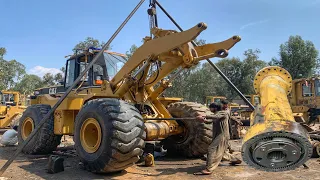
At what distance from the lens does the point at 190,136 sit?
26.3 feet

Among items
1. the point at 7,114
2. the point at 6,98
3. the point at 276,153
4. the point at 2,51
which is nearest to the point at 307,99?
the point at 276,153

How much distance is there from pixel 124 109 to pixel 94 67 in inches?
114

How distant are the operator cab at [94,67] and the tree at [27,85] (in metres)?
52.0

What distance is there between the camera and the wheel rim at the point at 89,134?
6.32m

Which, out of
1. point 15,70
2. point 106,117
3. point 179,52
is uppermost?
point 15,70

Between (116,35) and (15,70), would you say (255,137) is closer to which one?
(116,35)

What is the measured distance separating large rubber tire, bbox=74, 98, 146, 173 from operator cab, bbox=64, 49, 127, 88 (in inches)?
92.1

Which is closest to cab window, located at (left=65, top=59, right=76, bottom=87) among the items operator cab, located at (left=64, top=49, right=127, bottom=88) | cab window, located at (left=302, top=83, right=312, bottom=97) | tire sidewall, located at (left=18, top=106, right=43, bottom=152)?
operator cab, located at (left=64, top=49, right=127, bottom=88)

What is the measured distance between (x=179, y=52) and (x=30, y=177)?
3.81 m

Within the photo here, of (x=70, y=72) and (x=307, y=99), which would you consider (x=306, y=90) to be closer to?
(x=307, y=99)

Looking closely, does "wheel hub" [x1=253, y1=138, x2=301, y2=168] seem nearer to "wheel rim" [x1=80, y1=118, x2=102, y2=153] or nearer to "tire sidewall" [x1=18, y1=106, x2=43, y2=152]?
"wheel rim" [x1=80, y1=118, x2=102, y2=153]

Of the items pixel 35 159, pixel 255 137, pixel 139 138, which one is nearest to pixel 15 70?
pixel 35 159

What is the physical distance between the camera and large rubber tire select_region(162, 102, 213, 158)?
25.8 ft

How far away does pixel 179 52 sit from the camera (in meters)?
6.79
